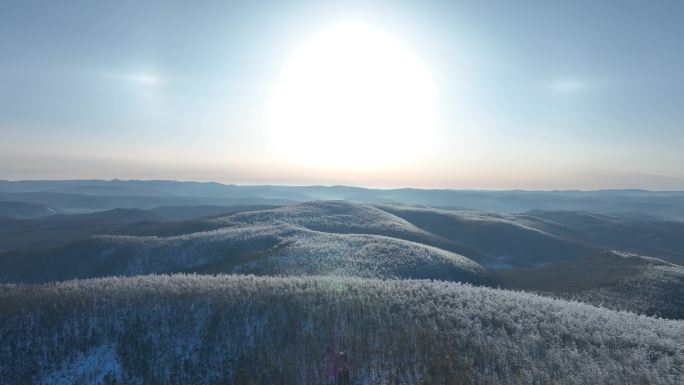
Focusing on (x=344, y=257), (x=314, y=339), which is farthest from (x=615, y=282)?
(x=314, y=339)

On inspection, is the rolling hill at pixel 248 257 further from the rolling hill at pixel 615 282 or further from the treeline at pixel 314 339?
the treeline at pixel 314 339

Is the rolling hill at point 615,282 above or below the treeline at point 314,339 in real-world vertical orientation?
below

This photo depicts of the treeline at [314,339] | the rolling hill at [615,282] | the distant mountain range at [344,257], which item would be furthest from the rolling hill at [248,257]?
the treeline at [314,339]

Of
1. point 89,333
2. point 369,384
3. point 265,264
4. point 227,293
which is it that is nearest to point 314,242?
point 265,264

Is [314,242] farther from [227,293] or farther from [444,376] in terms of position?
[444,376]

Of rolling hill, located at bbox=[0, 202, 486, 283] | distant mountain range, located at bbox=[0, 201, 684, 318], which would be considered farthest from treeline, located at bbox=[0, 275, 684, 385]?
rolling hill, located at bbox=[0, 202, 486, 283]

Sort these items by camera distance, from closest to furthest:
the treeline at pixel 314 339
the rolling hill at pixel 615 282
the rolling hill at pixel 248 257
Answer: the treeline at pixel 314 339, the rolling hill at pixel 615 282, the rolling hill at pixel 248 257

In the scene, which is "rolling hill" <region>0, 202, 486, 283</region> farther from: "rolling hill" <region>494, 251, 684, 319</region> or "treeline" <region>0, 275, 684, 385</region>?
"treeline" <region>0, 275, 684, 385</region>

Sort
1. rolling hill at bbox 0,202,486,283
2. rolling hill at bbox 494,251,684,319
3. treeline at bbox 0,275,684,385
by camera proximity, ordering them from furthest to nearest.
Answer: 1. rolling hill at bbox 0,202,486,283
2. rolling hill at bbox 494,251,684,319
3. treeline at bbox 0,275,684,385
